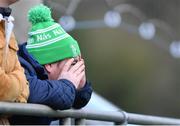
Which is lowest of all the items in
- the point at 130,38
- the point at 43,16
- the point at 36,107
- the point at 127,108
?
the point at 127,108

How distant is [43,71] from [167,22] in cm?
709

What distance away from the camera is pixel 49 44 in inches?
157

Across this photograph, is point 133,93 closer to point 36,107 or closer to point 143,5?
point 143,5

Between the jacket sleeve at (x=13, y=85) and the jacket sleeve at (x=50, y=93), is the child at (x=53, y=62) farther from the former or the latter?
the jacket sleeve at (x=13, y=85)

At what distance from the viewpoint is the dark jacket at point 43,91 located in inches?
144

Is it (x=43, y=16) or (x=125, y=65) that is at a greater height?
(x=43, y=16)

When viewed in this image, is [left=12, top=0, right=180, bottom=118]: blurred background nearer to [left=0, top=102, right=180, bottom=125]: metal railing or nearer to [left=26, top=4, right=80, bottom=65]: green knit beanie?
[left=0, top=102, right=180, bottom=125]: metal railing

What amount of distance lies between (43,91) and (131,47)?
6.51 metres

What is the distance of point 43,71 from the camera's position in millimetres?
3906

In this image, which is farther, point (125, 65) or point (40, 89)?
point (125, 65)

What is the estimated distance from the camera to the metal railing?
3455 millimetres

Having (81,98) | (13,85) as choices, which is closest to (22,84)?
(13,85)

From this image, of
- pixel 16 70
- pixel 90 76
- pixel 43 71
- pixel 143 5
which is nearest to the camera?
pixel 16 70

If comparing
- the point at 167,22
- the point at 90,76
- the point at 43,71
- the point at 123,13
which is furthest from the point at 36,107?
the point at 167,22
